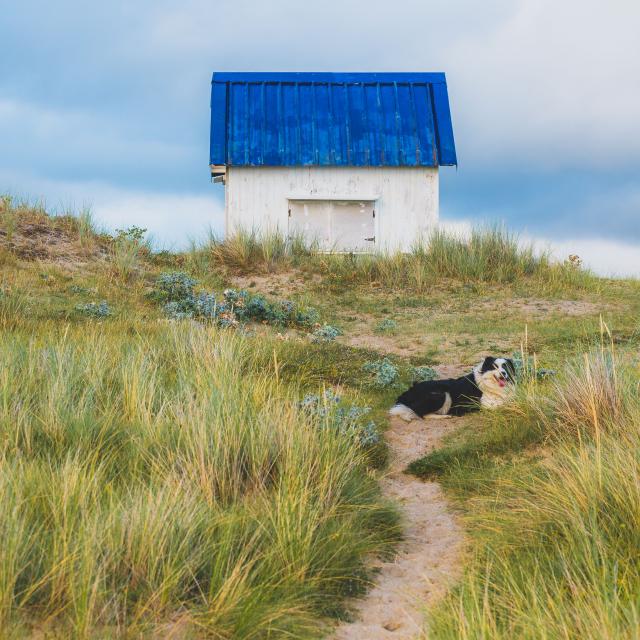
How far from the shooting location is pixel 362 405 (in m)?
7.20

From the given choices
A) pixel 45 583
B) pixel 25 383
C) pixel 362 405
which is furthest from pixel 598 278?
pixel 45 583

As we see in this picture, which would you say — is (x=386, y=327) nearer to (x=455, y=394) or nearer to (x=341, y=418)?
(x=455, y=394)

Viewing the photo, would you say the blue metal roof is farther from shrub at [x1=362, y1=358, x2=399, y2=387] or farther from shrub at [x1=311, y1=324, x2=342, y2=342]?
shrub at [x1=362, y1=358, x2=399, y2=387]

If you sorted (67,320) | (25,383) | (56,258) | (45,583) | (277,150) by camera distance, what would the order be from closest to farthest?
(45,583) < (25,383) < (67,320) < (56,258) < (277,150)

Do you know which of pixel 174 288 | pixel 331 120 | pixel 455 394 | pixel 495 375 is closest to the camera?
pixel 495 375

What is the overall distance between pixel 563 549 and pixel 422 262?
12894 millimetres

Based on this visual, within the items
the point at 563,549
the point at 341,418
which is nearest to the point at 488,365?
the point at 341,418

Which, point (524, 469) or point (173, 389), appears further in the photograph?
point (173, 389)

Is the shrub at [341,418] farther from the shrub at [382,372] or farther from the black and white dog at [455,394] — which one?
the shrub at [382,372]

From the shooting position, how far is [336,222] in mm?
18594

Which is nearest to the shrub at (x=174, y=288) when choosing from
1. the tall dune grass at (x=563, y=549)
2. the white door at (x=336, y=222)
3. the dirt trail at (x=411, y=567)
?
the white door at (x=336, y=222)

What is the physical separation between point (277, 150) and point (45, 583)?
16.2 meters

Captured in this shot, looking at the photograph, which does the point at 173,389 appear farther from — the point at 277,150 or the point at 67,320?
the point at 277,150

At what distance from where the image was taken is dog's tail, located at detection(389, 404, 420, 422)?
6973 mm
